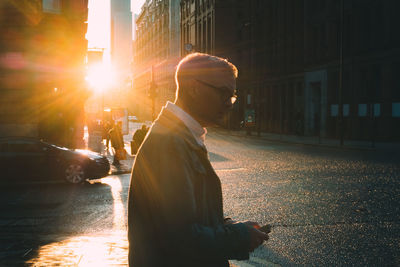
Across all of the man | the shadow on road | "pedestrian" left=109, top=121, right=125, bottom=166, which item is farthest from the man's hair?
"pedestrian" left=109, top=121, right=125, bottom=166

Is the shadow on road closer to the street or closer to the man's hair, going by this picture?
the street

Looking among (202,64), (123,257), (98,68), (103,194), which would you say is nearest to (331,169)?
(103,194)

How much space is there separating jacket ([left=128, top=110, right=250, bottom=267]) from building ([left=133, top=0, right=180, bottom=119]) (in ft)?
257

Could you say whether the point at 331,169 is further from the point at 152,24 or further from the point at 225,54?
the point at 152,24

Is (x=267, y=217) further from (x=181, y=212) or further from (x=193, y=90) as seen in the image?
(x=181, y=212)

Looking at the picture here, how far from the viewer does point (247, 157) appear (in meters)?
21.9

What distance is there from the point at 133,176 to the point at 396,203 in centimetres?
905

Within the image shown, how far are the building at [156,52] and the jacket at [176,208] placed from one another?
78.4 metres

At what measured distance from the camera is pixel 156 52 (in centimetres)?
12119

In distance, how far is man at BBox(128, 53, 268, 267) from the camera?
194 centimetres

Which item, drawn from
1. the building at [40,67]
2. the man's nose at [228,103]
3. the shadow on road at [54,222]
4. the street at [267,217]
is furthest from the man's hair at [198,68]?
the building at [40,67]

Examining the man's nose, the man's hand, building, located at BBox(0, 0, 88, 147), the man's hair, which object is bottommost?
the man's hand

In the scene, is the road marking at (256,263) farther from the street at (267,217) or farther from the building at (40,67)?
the building at (40,67)

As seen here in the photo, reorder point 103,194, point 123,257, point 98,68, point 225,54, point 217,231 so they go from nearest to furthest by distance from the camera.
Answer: point 217,231 < point 123,257 < point 103,194 < point 98,68 < point 225,54
